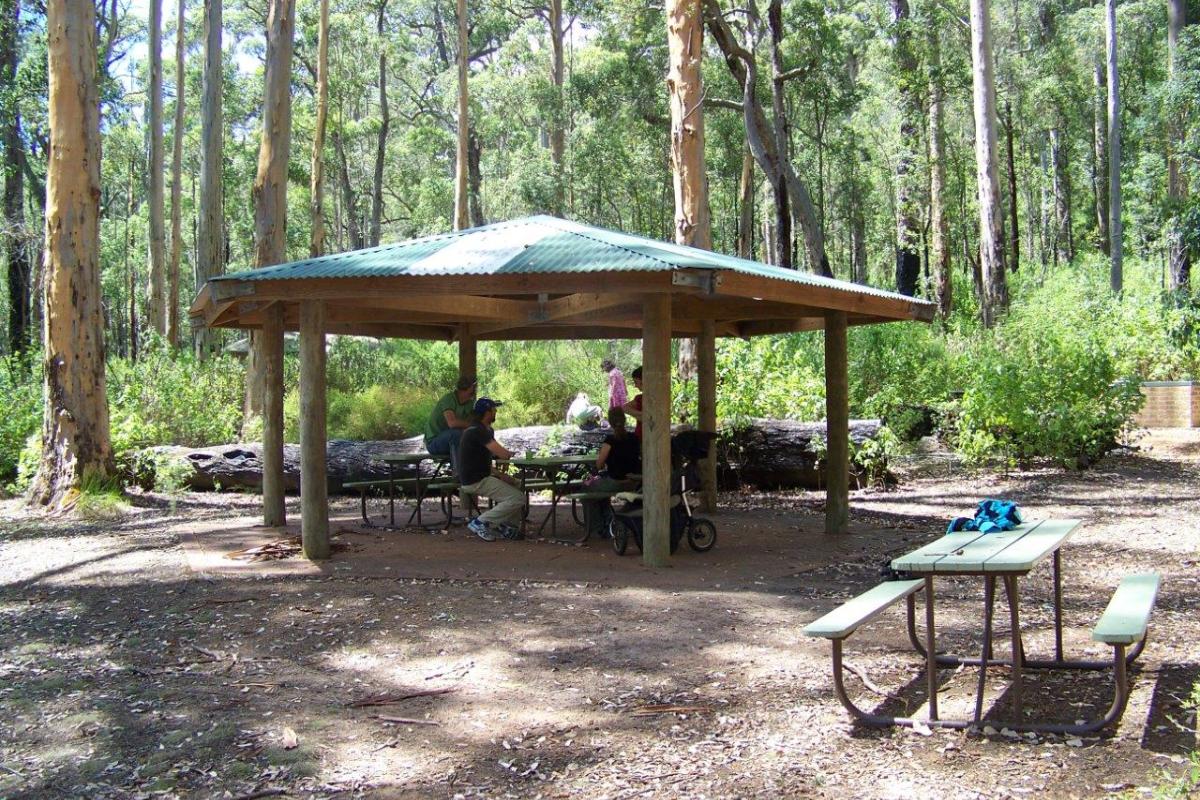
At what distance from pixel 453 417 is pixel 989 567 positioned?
7.18 metres

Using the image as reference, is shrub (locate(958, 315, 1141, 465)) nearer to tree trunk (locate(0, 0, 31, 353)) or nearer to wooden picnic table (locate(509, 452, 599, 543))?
wooden picnic table (locate(509, 452, 599, 543))

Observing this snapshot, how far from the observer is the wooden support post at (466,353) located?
12055 millimetres

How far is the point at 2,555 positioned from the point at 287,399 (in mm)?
11154

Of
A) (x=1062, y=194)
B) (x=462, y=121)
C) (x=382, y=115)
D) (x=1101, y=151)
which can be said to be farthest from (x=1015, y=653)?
(x=1101, y=151)

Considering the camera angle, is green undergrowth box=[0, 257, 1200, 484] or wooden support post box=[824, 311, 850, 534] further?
green undergrowth box=[0, 257, 1200, 484]

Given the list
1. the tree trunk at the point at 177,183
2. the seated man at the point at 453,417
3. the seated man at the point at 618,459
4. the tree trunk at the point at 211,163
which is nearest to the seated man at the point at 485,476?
the seated man at the point at 618,459

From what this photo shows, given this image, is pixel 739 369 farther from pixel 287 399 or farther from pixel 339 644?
pixel 287 399

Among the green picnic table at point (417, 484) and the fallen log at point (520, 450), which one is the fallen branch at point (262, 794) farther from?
the fallen log at point (520, 450)

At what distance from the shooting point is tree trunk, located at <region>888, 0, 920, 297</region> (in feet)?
79.0

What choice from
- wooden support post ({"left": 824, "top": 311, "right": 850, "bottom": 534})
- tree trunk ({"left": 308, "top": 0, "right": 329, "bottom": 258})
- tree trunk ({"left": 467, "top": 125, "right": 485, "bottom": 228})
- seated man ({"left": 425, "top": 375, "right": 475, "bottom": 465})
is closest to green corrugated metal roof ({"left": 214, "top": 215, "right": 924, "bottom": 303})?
wooden support post ({"left": 824, "top": 311, "right": 850, "bottom": 534})

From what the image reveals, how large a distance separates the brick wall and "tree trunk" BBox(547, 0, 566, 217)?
72.2 feet

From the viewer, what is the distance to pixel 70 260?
1217cm

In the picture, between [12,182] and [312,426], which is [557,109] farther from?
[312,426]

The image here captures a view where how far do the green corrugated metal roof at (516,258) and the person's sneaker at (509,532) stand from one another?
2.64 metres
